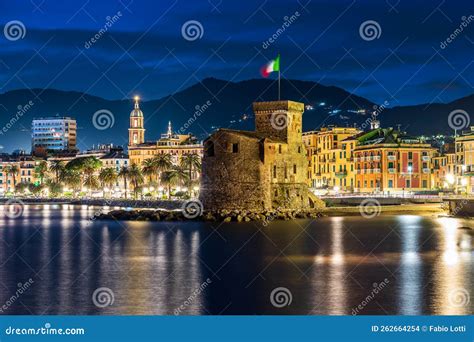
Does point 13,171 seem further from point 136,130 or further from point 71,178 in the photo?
point 71,178

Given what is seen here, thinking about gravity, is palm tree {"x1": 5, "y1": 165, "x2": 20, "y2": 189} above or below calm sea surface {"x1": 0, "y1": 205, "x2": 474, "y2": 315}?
above

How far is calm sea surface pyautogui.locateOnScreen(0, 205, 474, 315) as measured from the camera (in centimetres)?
2661

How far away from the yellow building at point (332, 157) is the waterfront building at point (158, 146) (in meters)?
28.6

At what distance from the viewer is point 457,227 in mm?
54094

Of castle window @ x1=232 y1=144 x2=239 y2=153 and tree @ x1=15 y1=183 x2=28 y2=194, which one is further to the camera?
tree @ x1=15 y1=183 x2=28 y2=194

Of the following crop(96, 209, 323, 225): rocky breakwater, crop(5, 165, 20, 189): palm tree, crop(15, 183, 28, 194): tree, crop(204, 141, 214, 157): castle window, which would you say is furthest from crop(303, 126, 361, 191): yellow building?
crop(5, 165, 20, 189): palm tree

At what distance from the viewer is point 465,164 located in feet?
262

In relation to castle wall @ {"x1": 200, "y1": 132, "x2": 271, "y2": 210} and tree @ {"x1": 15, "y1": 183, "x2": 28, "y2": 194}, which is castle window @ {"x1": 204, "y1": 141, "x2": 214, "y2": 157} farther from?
tree @ {"x1": 15, "y1": 183, "x2": 28, "y2": 194}

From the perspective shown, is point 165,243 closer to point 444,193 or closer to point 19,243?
point 19,243

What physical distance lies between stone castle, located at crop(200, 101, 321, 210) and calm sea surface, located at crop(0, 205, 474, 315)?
11.2 feet

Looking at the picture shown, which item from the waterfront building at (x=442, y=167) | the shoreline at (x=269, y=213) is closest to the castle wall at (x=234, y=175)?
the shoreline at (x=269, y=213)

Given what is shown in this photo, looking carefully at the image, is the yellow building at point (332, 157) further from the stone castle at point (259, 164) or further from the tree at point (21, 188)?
the tree at point (21, 188)

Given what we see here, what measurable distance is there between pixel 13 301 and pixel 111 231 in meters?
30.0

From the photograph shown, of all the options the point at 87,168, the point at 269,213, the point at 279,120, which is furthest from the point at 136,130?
the point at 269,213
